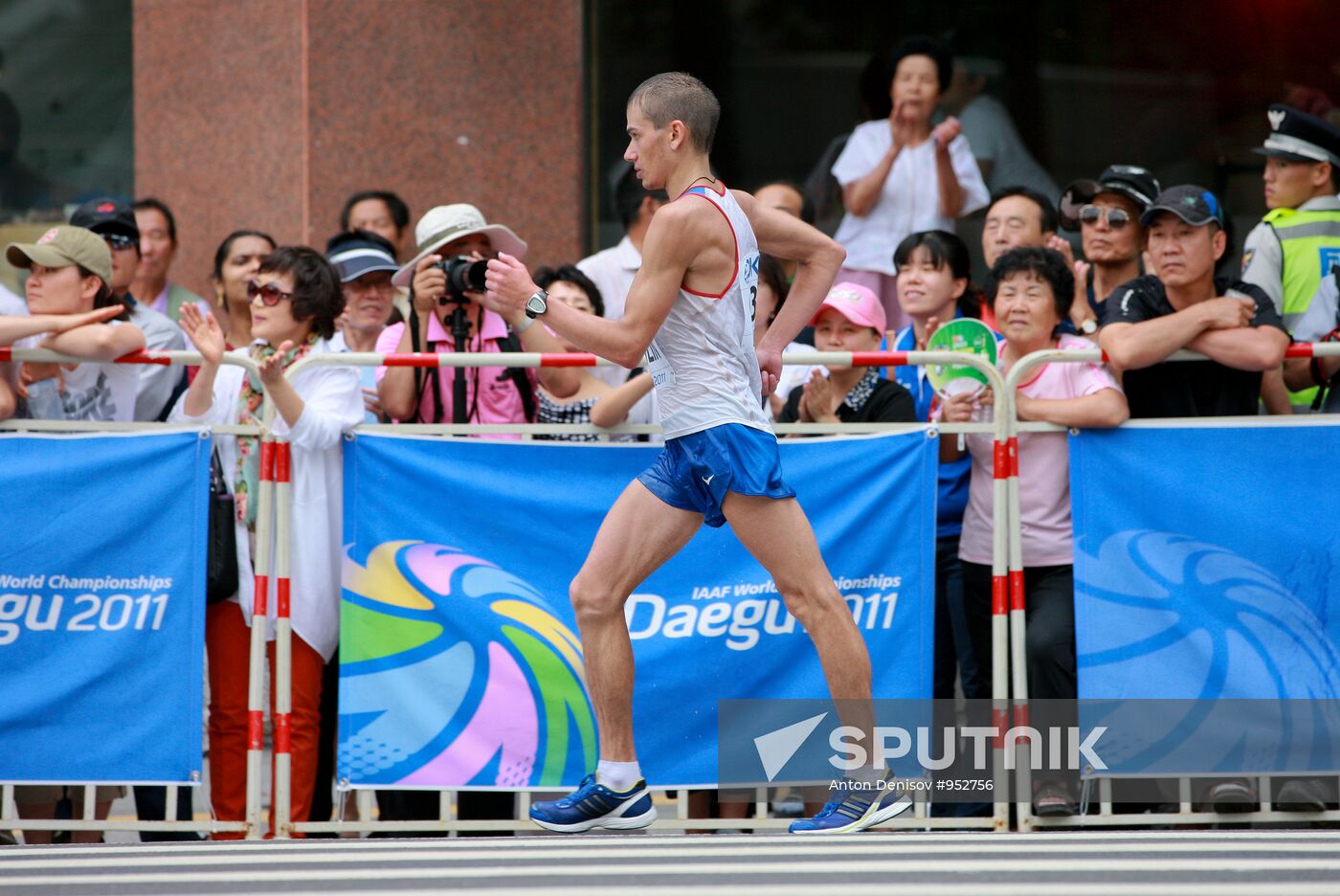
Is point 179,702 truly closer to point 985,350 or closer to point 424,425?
point 424,425

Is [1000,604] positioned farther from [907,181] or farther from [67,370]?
[67,370]

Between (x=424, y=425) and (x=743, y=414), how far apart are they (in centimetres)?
152

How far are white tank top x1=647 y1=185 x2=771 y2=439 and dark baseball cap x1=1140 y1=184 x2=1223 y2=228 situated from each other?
1.82 metres

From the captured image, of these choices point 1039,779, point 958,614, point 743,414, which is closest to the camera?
point 743,414

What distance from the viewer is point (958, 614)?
6.51 metres

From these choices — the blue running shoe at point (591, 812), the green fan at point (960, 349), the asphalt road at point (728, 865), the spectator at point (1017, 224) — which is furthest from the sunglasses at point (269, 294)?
the spectator at point (1017, 224)

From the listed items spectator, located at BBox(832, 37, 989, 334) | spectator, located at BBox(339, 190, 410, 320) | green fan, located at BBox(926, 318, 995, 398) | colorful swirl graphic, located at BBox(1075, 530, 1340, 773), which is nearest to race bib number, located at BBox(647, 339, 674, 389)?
green fan, located at BBox(926, 318, 995, 398)

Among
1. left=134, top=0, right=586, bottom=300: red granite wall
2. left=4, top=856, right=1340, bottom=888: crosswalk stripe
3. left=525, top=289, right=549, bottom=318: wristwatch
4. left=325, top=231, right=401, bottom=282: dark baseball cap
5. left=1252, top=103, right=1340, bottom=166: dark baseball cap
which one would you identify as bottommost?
left=4, top=856, right=1340, bottom=888: crosswalk stripe

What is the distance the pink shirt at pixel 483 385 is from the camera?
6621 millimetres

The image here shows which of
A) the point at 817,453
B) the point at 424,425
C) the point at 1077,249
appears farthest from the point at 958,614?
the point at 1077,249

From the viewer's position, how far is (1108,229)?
7172mm

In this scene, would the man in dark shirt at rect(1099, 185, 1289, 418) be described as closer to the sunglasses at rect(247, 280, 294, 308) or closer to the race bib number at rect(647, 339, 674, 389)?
the race bib number at rect(647, 339, 674, 389)

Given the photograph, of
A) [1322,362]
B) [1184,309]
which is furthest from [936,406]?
[1322,362]

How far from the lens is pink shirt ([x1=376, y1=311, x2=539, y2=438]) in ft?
21.7
